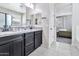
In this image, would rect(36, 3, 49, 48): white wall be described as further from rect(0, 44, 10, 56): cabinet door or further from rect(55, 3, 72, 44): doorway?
rect(55, 3, 72, 44): doorway

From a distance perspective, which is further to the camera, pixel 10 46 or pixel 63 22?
pixel 63 22

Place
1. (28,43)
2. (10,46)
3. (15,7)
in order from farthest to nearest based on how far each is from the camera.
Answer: (15,7), (28,43), (10,46)

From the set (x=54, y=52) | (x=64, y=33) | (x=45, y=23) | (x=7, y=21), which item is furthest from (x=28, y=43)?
(x=64, y=33)

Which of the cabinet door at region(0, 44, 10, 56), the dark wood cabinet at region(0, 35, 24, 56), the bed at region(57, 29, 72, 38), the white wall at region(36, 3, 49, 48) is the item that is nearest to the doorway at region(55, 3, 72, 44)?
the bed at region(57, 29, 72, 38)

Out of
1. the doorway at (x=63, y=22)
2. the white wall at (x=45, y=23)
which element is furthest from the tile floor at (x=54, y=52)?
the doorway at (x=63, y=22)

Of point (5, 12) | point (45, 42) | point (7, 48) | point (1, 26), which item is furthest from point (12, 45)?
point (45, 42)

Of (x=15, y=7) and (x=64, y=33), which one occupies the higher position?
(x=15, y=7)

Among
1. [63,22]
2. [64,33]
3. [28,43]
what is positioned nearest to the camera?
[28,43]

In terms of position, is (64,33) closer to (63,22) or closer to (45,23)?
(63,22)

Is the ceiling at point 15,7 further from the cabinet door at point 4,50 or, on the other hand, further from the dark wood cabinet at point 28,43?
the cabinet door at point 4,50

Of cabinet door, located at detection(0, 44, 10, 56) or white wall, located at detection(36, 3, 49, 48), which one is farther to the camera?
white wall, located at detection(36, 3, 49, 48)

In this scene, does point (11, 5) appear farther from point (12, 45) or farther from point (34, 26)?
point (34, 26)

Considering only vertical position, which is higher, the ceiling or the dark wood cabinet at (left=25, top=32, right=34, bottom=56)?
the ceiling

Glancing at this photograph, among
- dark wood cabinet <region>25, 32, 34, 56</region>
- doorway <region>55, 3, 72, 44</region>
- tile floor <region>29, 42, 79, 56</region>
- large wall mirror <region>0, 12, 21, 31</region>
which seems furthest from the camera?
doorway <region>55, 3, 72, 44</region>
